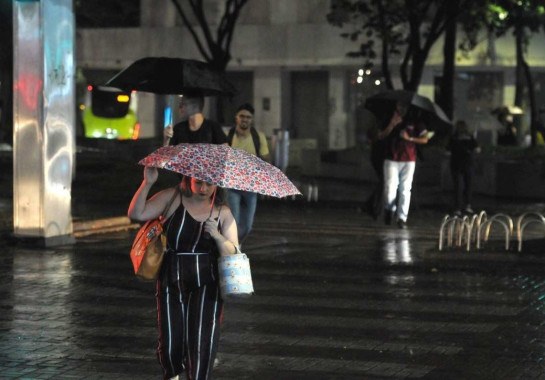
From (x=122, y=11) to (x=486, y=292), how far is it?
40.5m

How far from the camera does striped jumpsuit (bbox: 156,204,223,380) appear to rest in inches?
282

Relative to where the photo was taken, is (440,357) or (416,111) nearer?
(440,357)

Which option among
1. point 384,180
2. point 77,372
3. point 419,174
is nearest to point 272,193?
point 77,372

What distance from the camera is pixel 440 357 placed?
370 inches

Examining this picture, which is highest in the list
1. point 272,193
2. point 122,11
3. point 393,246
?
point 122,11

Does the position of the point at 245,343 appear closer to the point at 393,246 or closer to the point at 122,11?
the point at 393,246

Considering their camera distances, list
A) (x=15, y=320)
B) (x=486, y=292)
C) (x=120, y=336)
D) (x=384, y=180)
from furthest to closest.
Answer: (x=384, y=180) < (x=486, y=292) < (x=15, y=320) < (x=120, y=336)

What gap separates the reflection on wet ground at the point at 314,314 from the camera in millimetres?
9062

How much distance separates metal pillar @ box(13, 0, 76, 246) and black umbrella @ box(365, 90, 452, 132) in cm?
492

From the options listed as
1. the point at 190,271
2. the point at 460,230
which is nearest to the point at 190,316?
the point at 190,271

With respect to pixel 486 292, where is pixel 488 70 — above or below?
above

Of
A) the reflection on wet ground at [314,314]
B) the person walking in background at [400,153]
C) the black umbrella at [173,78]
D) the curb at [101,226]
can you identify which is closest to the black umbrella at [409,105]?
the person walking in background at [400,153]

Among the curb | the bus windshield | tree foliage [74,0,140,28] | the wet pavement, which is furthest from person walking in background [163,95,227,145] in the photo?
tree foliage [74,0,140,28]

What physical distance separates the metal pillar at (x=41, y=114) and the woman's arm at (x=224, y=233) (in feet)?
29.4
